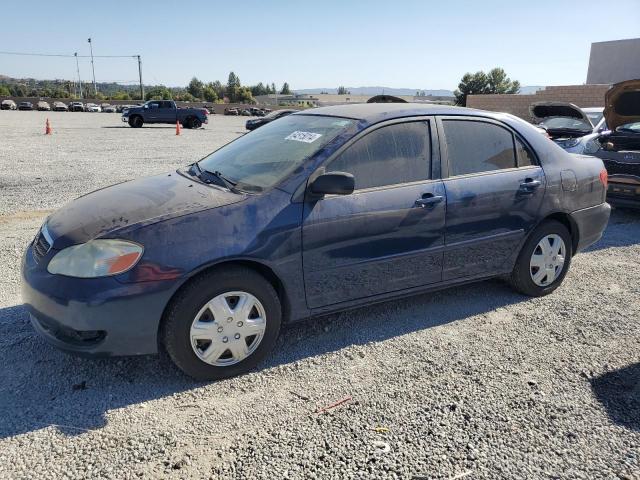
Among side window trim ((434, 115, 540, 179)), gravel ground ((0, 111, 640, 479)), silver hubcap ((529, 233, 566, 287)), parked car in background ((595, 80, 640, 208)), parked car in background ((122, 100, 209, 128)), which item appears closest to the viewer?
gravel ground ((0, 111, 640, 479))

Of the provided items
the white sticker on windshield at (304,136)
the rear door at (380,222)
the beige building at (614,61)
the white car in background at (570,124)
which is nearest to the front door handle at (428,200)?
the rear door at (380,222)

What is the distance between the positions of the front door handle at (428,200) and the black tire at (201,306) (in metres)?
1.26

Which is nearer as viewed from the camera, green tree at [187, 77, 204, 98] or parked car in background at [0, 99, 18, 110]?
parked car in background at [0, 99, 18, 110]

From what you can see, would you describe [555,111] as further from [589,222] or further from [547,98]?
[547,98]

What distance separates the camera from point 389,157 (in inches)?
147

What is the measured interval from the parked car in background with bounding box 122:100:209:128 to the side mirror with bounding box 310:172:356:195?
1143 inches

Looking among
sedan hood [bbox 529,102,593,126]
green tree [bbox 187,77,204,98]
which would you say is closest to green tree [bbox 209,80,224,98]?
green tree [bbox 187,77,204,98]

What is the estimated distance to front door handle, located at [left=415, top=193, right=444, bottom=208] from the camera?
12.3 ft

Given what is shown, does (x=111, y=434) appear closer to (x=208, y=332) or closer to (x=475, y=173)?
(x=208, y=332)

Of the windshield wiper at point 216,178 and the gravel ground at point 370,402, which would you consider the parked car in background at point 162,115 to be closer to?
the gravel ground at point 370,402

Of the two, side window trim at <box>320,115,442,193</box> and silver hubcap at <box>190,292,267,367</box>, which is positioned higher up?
side window trim at <box>320,115,442,193</box>

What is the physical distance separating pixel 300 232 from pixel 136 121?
29.9m

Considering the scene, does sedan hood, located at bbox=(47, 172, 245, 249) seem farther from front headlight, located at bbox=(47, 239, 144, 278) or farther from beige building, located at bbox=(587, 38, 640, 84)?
beige building, located at bbox=(587, 38, 640, 84)

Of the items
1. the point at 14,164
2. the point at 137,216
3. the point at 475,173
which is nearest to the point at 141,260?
the point at 137,216
